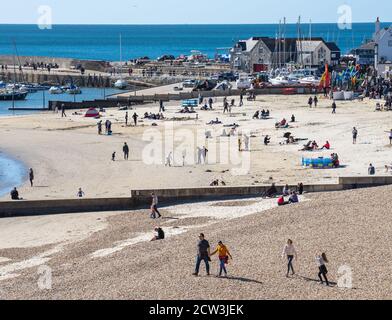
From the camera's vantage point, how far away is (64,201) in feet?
101

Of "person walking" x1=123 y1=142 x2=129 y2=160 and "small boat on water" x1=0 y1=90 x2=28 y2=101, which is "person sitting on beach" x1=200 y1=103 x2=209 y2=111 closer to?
"person walking" x1=123 y1=142 x2=129 y2=160

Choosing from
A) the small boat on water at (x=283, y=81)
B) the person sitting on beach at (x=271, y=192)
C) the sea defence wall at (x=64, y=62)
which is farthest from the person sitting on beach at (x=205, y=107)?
the sea defence wall at (x=64, y=62)

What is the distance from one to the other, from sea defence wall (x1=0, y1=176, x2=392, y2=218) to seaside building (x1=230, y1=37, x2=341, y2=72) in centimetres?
5633

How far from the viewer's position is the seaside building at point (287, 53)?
287ft

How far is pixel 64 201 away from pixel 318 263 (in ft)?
40.6

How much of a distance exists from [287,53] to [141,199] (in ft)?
195

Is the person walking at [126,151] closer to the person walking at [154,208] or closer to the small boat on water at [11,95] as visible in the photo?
the person walking at [154,208]

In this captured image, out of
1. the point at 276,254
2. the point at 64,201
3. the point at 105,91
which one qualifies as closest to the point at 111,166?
the point at 64,201

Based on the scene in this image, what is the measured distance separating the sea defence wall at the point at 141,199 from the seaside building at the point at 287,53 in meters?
56.3

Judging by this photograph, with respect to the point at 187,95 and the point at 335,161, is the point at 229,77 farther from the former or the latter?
the point at 335,161

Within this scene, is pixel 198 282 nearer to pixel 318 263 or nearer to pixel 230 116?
pixel 318 263

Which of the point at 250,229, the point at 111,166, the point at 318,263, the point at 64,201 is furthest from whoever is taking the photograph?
the point at 111,166

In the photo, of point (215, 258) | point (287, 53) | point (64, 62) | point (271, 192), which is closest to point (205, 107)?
point (271, 192)

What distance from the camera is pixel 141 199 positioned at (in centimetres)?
3122
